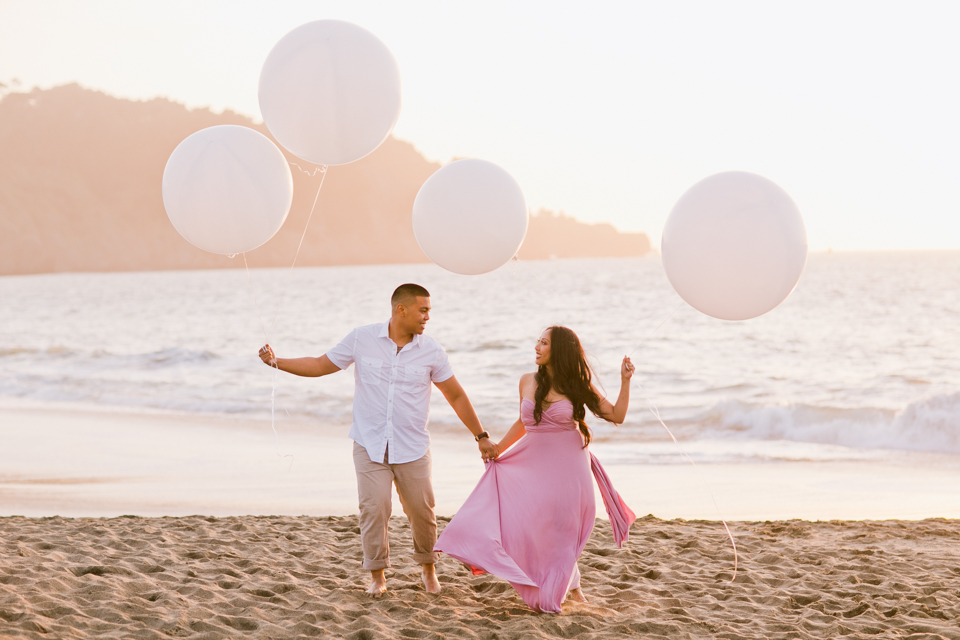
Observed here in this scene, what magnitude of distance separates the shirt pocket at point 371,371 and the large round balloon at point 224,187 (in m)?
1.10

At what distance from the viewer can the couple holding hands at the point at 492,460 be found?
4.50 m

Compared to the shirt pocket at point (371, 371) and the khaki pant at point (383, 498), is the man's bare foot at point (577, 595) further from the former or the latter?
the shirt pocket at point (371, 371)

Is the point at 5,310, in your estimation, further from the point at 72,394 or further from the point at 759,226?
the point at 759,226

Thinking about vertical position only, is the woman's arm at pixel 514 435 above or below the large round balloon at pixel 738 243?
below

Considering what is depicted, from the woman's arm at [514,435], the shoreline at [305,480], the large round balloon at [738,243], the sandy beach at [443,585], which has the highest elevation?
the large round balloon at [738,243]

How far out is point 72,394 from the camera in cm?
1628

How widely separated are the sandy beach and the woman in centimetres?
30

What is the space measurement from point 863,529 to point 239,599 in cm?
508

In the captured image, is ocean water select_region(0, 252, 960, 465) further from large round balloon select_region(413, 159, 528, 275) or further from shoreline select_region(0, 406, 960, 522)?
shoreline select_region(0, 406, 960, 522)

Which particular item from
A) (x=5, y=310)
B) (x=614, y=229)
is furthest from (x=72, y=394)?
(x=614, y=229)

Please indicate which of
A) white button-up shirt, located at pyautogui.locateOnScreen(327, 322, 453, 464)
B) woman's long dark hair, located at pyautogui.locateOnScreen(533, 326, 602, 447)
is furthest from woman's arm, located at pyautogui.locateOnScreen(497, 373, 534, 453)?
white button-up shirt, located at pyautogui.locateOnScreen(327, 322, 453, 464)

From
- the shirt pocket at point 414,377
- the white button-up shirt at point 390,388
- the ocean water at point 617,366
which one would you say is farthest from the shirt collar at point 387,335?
the ocean water at point 617,366

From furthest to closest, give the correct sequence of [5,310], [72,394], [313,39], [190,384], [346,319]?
[5,310]
[346,319]
[190,384]
[72,394]
[313,39]

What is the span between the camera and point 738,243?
4383 millimetres
